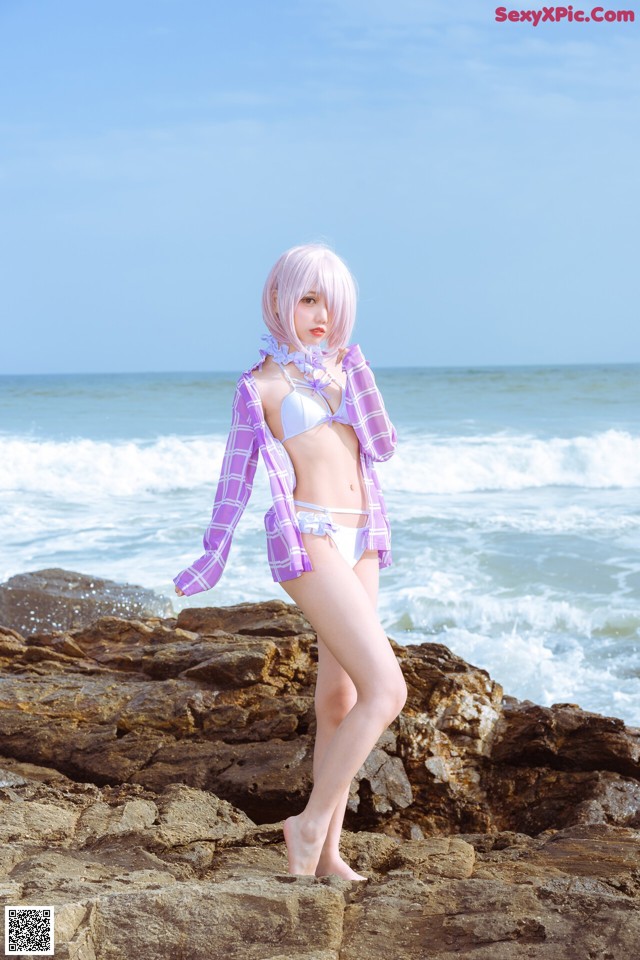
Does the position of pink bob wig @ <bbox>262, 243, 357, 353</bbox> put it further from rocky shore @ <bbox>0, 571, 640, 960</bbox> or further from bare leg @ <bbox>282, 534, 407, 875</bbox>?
rocky shore @ <bbox>0, 571, 640, 960</bbox>

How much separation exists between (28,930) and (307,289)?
2.27 meters

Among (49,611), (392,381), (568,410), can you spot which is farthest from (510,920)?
(392,381)

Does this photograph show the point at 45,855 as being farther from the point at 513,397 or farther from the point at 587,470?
the point at 513,397

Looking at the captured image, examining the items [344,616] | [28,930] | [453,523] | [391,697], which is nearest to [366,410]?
[344,616]

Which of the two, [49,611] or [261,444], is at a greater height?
[261,444]

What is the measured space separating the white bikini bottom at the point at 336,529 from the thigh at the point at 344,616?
0.12 ft

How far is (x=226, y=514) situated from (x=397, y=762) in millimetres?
1581

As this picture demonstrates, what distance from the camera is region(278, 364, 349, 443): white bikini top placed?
142 inches

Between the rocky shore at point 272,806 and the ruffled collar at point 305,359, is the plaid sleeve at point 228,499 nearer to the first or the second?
the ruffled collar at point 305,359

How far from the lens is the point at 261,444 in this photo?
3.52 meters

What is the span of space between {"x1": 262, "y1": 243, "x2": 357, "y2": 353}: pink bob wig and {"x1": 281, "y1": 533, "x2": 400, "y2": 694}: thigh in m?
0.81

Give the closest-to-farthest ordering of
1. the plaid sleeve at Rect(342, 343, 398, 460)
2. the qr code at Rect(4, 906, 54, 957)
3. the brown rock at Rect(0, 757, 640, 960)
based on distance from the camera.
Result: the qr code at Rect(4, 906, 54, 957)
the brown rock at Rect(0, 757, 640, 960)
the plaid sleeve at Rect(342, 343, 398, 460)

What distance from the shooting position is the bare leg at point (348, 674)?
3.33 m

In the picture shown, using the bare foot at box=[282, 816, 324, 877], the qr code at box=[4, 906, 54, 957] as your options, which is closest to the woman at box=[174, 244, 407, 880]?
the bare foot at box=[282, 816, 324, 877]
